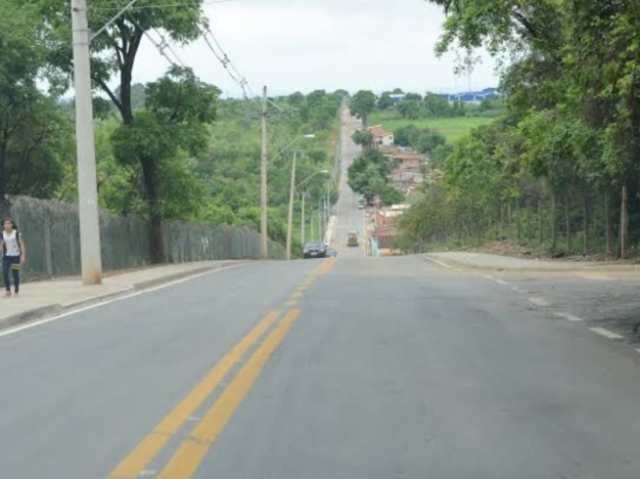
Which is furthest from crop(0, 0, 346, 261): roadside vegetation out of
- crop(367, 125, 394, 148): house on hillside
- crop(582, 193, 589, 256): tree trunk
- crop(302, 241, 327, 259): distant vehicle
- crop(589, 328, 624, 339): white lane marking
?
crop(367, 125, 394, 148): house on hillside

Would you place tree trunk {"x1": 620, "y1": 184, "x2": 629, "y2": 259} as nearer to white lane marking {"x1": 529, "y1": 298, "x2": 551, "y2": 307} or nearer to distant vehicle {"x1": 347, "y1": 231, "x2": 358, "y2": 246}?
white lane marking {"x1": 529, "y1": 298, "x2": 551, "y2": 307}

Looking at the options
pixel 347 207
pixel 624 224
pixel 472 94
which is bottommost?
pixel 624 224

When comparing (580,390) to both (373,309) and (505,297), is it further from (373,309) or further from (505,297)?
(505,297)

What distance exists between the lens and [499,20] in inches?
796

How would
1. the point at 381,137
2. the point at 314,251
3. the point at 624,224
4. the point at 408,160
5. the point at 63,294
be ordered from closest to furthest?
the point at 63,294 → the point at 624,224 → the point at 314,251 → the point at 408,160 → the point at 381,137

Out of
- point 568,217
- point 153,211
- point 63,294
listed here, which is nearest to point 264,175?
point 153,211

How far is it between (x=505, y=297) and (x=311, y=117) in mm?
108791

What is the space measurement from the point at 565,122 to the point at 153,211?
17.2m

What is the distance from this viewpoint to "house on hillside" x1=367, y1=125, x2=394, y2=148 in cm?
17312

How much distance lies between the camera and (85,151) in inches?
831

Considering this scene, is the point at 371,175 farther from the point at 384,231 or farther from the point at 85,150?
the point at 85,150

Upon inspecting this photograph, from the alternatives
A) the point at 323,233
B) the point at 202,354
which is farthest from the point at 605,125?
the point at 323,233

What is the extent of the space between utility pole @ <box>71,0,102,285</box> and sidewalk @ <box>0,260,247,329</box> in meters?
0.74

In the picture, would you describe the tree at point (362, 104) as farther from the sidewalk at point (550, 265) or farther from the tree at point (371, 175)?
the sidewalk at point (550, 265)
